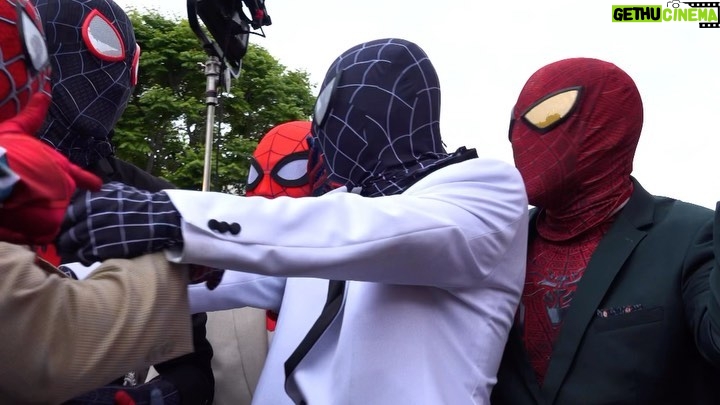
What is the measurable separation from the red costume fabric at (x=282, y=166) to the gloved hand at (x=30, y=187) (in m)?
2.90

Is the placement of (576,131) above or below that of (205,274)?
below

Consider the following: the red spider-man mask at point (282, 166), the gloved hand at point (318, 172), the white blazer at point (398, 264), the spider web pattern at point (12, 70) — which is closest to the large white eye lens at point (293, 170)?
the red spider-man mask at point (282, 166)

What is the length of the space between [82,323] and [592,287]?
158 centimetres

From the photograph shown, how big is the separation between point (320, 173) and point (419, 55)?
470 millimetres

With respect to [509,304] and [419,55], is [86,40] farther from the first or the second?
[509,304]

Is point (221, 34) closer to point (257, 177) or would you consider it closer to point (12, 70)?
point (257, 177)

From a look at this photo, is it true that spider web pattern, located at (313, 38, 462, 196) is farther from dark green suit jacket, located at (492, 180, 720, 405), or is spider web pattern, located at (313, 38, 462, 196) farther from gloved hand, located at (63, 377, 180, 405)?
gloved hand, located at (63, 377, 180, 405)

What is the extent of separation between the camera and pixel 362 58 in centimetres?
230

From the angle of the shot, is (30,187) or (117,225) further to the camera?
(117,225)

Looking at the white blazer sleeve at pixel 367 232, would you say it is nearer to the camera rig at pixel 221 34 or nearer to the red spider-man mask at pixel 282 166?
the red spider-man mask at pixel 282 166

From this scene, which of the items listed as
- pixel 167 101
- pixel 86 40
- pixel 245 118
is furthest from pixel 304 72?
pixel 86 40

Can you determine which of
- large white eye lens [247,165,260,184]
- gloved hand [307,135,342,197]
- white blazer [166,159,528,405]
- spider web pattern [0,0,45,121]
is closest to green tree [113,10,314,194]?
large white eye lens [247,165,260,184]

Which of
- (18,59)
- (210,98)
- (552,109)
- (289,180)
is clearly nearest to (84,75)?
(18,59)

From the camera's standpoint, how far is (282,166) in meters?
4.32
